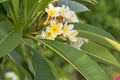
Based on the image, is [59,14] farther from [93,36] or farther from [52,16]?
[93,36]

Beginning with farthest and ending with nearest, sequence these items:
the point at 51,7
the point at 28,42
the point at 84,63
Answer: the point at 28,42 < the point at 51,7 < the point at 84,63

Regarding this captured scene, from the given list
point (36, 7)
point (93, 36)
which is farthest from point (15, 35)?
point (93, 36)

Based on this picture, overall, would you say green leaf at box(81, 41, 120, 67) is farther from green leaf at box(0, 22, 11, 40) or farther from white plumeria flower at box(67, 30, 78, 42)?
green leaf at box(0, 22, 11, 40)

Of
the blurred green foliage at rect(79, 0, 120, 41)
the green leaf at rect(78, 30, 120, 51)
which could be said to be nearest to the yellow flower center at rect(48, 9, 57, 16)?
the green leaf at rect(78, 30, 120, 51)

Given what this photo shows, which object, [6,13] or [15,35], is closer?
[15,35]

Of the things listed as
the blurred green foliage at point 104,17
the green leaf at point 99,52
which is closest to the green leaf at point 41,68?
the green leaf at point 99,52

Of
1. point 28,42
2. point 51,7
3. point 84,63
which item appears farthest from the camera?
point 28,42

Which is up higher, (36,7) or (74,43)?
(36,7)
